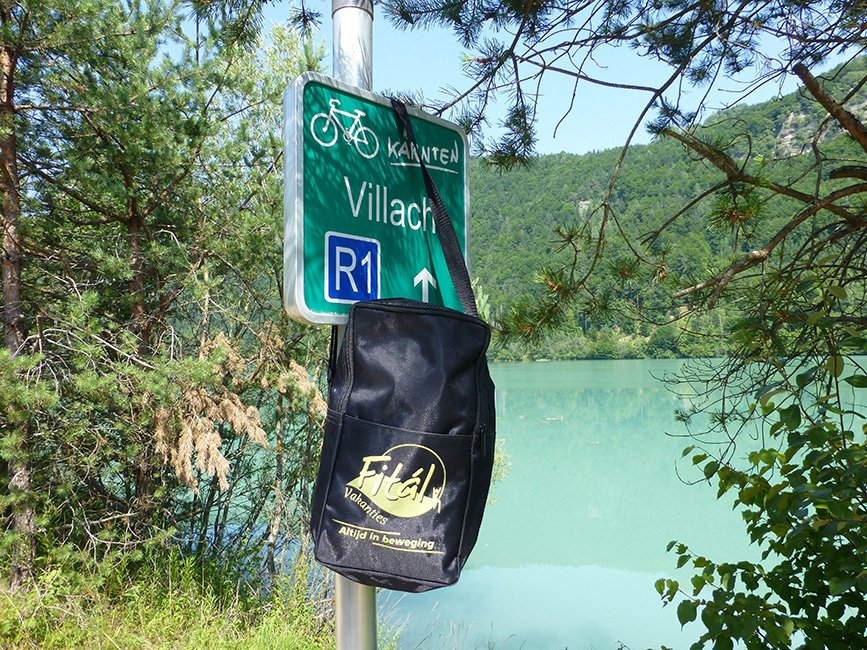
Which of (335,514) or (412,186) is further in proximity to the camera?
(412,186)

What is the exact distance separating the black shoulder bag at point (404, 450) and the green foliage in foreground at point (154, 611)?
6.94ft

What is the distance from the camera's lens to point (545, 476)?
44.4ft

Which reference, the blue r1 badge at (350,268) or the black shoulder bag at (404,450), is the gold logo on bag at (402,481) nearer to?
the black shoulder bag at (404,450)

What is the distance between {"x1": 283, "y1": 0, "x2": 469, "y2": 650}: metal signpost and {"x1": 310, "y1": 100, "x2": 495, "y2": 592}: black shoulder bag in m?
0.07

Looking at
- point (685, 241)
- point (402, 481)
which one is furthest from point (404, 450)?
point (685, 241)

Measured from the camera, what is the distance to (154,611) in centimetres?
287

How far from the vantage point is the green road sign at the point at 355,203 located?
755 millimetres

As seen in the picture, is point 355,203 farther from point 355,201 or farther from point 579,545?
point 579,545

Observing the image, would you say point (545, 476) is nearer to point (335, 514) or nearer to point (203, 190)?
point (203, 190)

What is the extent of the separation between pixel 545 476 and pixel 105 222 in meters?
11.6

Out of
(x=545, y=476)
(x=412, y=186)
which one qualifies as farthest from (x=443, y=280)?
(x=545, y=476)

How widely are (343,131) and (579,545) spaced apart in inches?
385

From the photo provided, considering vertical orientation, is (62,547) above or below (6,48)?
below

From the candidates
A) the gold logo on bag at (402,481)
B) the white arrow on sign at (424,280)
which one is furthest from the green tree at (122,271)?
the gold logo on bag at (402,481)
